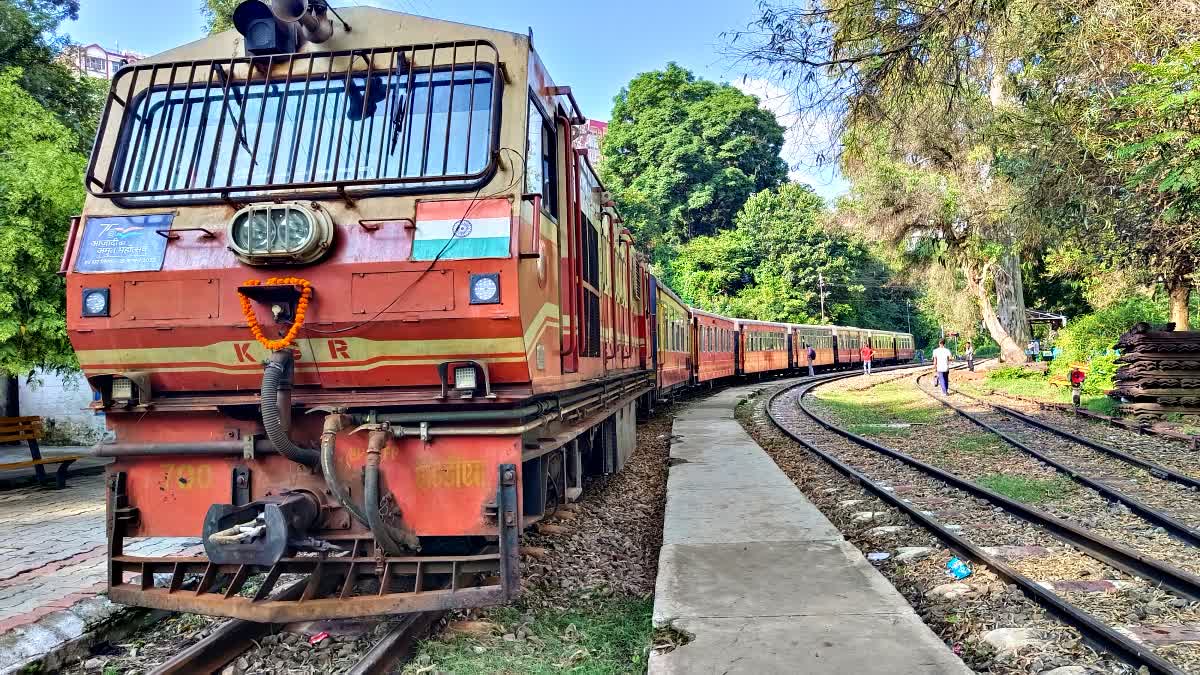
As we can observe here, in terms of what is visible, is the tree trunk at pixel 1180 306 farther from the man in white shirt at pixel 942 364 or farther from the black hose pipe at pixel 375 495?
the black hose pipe at pixel 375 495

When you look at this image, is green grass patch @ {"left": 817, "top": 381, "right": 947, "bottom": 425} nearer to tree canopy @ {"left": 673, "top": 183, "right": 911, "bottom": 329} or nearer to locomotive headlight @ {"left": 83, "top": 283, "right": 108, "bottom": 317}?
locomotive headlight @ {"left": 83, "top": 283, "right": 108, "bottom": 317}

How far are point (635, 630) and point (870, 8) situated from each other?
5.52 m

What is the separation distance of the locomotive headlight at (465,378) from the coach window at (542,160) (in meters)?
1.04

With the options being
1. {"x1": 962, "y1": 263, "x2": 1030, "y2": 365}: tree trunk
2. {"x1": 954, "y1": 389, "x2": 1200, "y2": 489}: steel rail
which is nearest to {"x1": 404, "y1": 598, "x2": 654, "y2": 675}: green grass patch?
{"x1": 954, "y1": 389, "x2": 1200, "y2": 489}: steel rail

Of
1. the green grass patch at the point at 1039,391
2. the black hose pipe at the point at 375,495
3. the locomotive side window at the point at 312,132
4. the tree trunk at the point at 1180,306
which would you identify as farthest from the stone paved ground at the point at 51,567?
the tree trunk at the point at 1180,306

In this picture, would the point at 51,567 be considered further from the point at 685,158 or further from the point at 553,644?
the point at 685,158

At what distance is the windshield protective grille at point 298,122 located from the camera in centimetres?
439

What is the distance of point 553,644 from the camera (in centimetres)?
438

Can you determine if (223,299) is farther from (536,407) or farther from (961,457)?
(961,457)

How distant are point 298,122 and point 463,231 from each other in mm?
1414

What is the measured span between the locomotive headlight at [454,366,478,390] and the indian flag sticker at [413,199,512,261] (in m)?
0.58

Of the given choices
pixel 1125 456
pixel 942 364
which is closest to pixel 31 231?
pixel 1125 456

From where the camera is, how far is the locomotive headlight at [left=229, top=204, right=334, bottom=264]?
Result: 12.8 feet

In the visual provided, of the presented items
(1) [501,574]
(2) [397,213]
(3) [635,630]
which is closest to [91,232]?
(2) [397,213]
